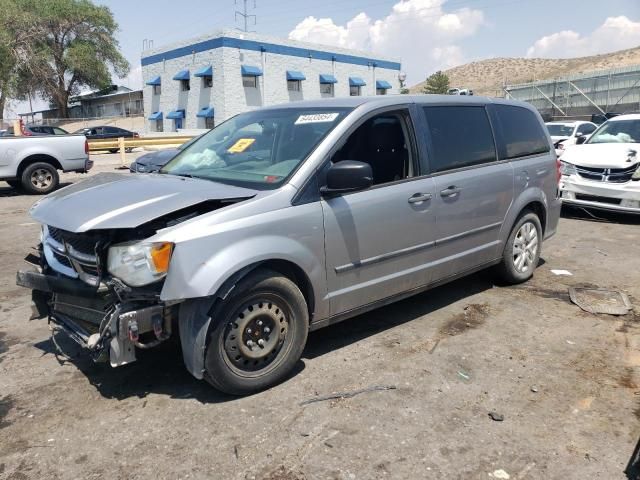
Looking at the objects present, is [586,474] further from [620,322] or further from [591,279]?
[591,279]

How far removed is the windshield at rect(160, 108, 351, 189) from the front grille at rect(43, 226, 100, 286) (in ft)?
3.21

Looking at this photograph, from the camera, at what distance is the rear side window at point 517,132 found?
5.17 metres

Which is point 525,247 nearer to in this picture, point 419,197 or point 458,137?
point 458,137

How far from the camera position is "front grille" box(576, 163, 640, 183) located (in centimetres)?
848

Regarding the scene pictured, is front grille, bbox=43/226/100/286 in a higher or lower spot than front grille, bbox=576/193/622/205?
higher

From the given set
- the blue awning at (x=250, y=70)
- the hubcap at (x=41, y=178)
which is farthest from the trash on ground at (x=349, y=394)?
the blue awning at (x=250, y=70)

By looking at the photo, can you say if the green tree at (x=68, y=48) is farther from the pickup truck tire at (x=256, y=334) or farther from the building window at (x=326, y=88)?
the pickup truck tire at (x=256, y=334)

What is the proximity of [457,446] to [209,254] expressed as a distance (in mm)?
1703

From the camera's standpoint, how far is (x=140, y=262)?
3.01 metres

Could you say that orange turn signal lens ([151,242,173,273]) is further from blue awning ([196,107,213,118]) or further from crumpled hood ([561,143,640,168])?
blue awning ([196,107,213,118])

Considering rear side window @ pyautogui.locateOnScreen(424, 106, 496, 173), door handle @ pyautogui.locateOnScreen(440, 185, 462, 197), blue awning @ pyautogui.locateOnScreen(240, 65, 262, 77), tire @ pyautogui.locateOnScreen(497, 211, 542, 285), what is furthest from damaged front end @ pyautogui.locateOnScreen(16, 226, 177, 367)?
blue awning @ pyautogui.locateOnScreen(240, 65, 262, 77)

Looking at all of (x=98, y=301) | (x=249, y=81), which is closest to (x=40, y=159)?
(x=98, y=301)

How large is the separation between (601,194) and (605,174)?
345 mm

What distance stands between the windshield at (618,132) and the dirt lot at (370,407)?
602 cm
